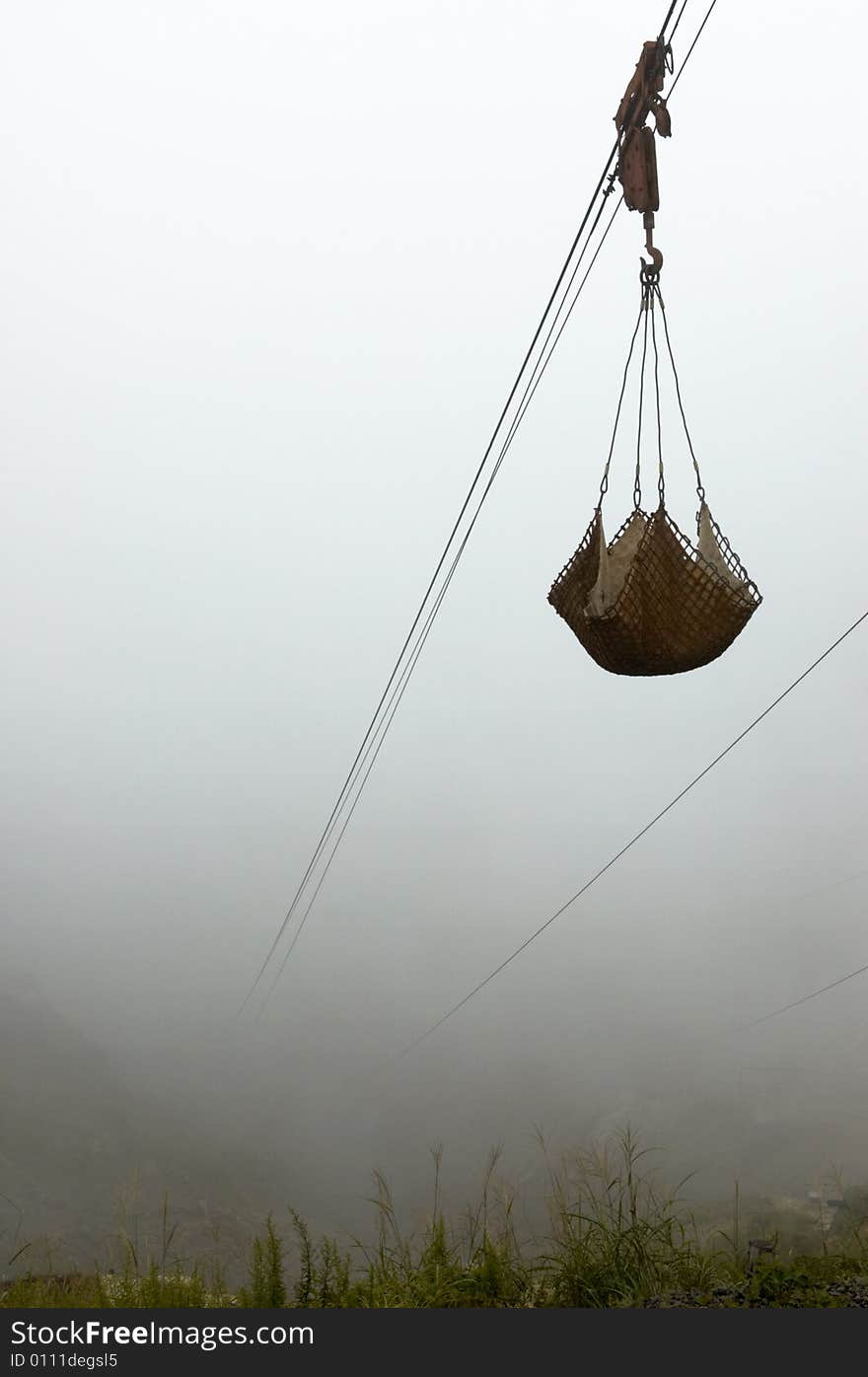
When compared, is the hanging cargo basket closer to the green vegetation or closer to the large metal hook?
the large metal hook

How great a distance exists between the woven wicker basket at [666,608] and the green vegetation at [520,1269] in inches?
91.8

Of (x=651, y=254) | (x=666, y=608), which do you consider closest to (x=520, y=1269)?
(x=666, y=608)

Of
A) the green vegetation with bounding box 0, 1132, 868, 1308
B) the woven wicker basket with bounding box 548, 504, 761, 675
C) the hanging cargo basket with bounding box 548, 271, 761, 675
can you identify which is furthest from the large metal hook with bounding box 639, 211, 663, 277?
the green vegetation with bounding box 0, 1132, 868, 1308

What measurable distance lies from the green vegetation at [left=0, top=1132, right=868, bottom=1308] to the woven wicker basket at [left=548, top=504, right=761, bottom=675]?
91.8 inches

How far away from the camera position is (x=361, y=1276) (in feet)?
15.0

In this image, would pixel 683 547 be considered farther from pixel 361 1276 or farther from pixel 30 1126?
pixel 30 1126

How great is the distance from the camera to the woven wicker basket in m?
3.14

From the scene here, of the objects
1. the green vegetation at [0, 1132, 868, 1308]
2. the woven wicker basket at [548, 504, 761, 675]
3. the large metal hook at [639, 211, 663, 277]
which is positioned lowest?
the green vegetation at [0, 1132, 868, 1308]

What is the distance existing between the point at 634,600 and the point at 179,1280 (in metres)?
3.11

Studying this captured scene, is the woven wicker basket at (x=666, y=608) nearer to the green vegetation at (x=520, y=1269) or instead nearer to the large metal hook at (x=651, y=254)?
the large metal hook at (x=651, y=254)

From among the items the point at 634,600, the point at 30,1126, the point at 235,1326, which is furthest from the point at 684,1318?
the point at 30,1126

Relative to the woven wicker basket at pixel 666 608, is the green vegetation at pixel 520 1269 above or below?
below

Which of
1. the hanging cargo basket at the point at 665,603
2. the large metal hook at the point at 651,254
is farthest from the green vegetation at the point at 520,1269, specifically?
the large metal hook at the point at 651,254

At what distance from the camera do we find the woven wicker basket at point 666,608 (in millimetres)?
3139
